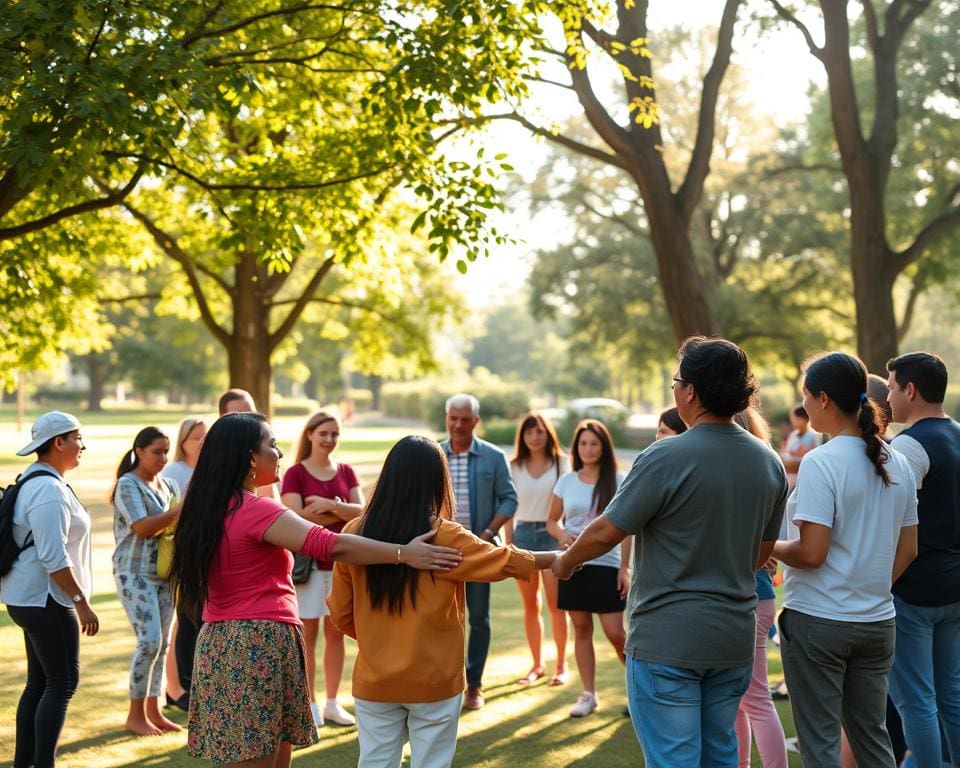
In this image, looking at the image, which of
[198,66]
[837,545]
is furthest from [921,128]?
[837,545]

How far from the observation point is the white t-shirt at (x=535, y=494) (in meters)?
9.24

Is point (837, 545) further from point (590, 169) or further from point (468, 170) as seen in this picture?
point (590, 169)

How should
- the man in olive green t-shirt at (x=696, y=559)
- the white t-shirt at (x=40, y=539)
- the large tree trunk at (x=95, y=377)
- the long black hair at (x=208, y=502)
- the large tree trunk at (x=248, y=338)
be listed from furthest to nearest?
the large tree trunk at (x=95, y=377), the large tree trunk at (x=248, y=338), the white t-shirt at (x=40, y=539), the long black hair at (x=208, y=502), the man in olive green t-shirt at (x=696, y=559)

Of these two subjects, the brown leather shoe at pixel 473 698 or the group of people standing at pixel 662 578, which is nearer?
the group of people standing at pixel 662 578

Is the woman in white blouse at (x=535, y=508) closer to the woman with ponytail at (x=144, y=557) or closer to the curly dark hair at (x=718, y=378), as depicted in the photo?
the woman with ponytail at (x=144, y=557)

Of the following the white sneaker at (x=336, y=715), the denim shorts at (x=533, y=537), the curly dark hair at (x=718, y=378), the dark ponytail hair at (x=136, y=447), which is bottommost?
the white sneaker at (x=336, y=715)

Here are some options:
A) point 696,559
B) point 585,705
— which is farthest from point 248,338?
point 696,559

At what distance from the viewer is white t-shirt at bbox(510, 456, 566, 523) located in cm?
924

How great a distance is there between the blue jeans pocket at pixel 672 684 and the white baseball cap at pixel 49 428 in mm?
3226

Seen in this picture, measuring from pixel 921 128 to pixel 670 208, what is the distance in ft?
52.4

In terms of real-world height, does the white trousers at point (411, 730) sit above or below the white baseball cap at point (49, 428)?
below

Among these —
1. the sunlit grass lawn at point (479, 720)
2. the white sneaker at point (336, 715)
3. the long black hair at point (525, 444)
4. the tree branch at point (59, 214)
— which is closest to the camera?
the sunlit grass lawn at point (479, 720)

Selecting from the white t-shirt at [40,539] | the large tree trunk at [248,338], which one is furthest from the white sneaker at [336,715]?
the large tree trunk at [248,338]

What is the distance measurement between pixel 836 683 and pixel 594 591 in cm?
355
